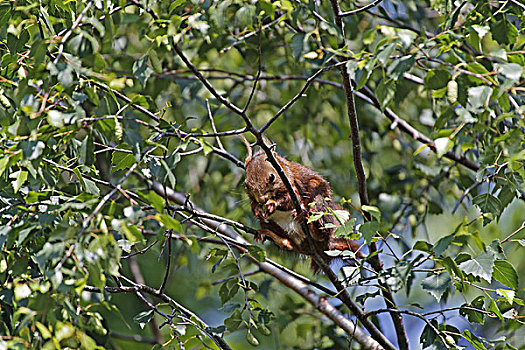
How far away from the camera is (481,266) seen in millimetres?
2096

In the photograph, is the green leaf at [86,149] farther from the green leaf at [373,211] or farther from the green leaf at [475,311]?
the green leaf at [475,311]

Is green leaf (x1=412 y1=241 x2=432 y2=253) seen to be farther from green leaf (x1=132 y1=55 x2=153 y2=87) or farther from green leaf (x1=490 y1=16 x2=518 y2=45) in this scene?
green leaf (x1=132 y1=55 x2=153 y2=87)

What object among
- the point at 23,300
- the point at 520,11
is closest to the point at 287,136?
the point at 520,11

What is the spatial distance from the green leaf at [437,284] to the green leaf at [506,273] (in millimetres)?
180

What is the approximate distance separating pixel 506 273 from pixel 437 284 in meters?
0.26

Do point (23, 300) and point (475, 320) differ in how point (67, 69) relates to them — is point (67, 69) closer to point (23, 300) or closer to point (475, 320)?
point (23, 300)

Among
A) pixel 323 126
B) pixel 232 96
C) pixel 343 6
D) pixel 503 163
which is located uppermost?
pixel 343 6

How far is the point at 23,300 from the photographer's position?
1.88 m

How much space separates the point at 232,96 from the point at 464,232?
3.31 metres

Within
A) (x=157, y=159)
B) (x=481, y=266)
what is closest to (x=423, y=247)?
(x=481, y=266)

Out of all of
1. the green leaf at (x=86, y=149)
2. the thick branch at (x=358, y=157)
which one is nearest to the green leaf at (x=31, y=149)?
the green leaf at (x=86, y=149)

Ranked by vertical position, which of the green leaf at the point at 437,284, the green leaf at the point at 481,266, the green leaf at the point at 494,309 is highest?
the green leaf at the point at 481,266

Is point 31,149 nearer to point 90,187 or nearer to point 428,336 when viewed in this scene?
A: point 90,187

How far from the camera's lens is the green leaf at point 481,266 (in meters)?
2.06
